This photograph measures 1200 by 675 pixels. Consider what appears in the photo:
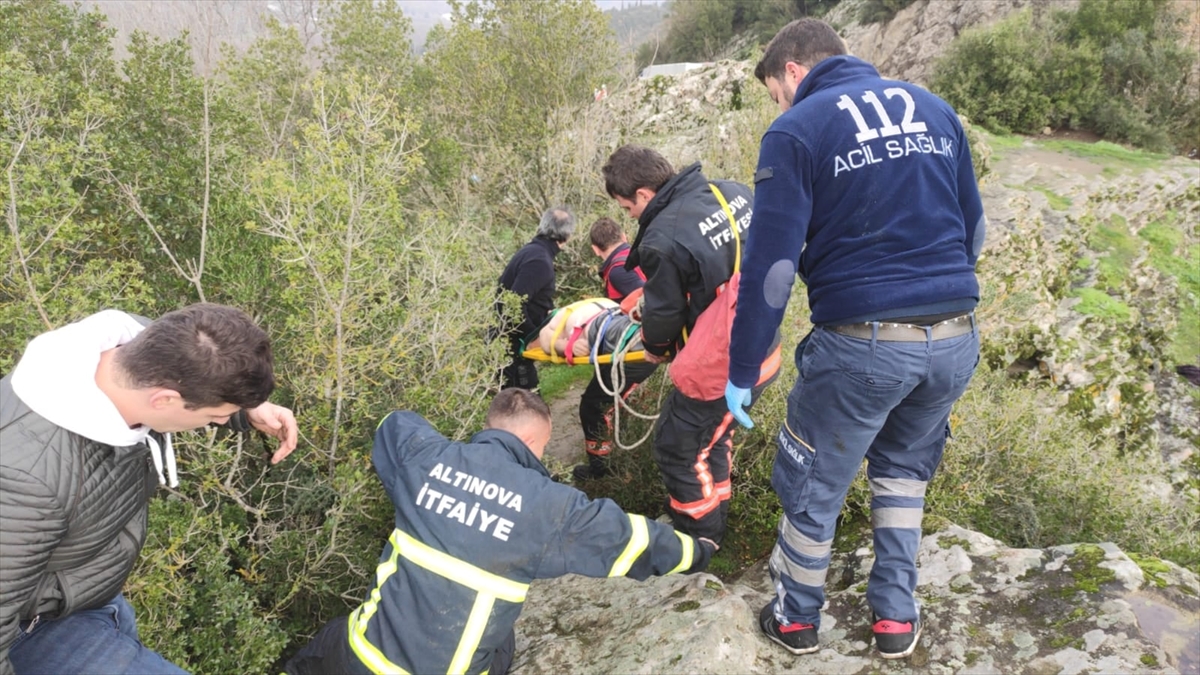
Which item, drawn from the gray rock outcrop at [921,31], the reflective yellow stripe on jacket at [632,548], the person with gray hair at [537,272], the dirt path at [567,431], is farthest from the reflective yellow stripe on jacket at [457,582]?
the gray rock outcrop at [921,31]

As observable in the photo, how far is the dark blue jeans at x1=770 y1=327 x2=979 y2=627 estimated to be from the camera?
2434mm

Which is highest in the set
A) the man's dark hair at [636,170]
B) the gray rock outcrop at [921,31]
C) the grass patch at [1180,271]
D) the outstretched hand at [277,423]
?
the man's dark hair at [636,170]

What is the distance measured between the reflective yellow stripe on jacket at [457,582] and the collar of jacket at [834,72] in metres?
2.11

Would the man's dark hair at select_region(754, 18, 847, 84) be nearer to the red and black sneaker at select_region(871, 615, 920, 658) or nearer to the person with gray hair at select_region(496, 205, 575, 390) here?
the red and black sneaker at select_region(871, 615, 920, 658)

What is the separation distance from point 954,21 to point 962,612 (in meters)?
27.6

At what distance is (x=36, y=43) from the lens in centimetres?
388

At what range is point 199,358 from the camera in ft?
5.91

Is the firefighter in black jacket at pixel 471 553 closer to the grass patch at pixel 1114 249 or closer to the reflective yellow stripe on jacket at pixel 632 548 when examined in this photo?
the reflective yellow stripe on jacket at pixel 632 548

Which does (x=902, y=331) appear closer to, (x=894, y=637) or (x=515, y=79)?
(x=894, y=637)

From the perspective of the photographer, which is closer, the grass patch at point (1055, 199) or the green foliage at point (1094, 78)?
the grass patch at point (1055, 199)

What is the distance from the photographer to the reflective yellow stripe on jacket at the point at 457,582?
7.92 ft

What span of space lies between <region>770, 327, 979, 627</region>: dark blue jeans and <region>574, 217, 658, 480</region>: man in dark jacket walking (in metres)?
1.72

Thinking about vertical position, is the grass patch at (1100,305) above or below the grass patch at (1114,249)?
above

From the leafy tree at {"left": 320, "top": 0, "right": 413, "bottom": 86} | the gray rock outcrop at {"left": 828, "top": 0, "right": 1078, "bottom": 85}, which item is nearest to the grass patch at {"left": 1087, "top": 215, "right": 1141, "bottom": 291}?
the leafy tree at {"left": 320, "top": 0, "right": 413, "bottom": 86}
